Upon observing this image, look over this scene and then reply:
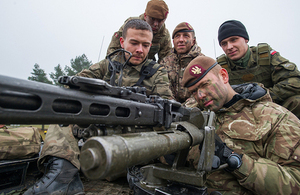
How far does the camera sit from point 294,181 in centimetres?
180

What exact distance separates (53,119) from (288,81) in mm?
4541

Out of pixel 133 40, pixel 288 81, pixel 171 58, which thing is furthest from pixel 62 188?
pixel 288 81

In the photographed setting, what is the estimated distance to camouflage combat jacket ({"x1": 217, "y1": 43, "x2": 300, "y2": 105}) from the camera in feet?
Result: 12.5

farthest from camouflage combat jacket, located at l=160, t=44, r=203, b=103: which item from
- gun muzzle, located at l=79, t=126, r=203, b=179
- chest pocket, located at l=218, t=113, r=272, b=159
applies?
gun muzzle, located at l=79, t=126, r=203, b=179

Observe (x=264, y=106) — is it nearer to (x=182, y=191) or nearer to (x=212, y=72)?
(x=212, y=72)

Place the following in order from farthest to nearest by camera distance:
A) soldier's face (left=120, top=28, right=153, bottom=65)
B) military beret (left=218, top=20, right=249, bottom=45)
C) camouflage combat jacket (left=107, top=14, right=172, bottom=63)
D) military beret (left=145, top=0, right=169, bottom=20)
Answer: camouflage combat jacket (left=107, top=14, right=172, bottom=63) → military beret (left=145, top=0, right=169, bottom=20) → military beret (left=218, top=20, right=249, bottom=45) → soldier's face (left=120, top=28, right=153, bottom=65)

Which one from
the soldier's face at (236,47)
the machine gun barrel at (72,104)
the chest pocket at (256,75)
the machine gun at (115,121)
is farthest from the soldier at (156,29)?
the machine gun barrel at (72,104)

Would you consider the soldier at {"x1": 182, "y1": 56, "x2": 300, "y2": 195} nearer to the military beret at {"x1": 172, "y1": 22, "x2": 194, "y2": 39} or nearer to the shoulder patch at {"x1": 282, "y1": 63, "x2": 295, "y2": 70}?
the shoulder patch at {"x1": 282, "y1": 63, "x2": 295, "y2": 70}

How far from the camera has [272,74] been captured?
4.19m

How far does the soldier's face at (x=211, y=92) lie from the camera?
2.56 meters

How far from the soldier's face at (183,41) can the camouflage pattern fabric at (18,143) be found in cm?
418

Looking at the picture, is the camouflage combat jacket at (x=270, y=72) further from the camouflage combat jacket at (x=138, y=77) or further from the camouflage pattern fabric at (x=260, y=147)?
the camouflage combat jacket at (x=138, y=77)

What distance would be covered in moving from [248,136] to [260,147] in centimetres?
19

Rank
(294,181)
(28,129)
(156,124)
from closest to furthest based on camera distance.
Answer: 1. (294,181)
2. (156,124)
3. (28,129)
